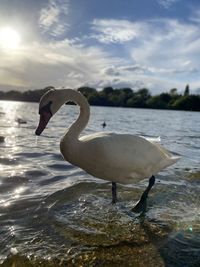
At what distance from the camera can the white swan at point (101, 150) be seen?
6.49m

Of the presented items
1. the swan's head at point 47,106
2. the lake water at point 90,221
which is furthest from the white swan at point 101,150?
the lake water at point 90,221

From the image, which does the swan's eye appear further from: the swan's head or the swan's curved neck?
the swan's curved neck

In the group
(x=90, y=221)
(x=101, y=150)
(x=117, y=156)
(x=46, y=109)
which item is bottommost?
(x=90, y=221)

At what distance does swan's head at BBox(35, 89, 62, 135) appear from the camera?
6.63m

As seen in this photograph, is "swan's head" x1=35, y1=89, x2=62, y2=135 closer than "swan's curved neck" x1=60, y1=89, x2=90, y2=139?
Yes

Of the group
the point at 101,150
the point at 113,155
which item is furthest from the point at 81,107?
the point at 113,155

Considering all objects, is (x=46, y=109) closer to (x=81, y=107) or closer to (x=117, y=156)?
→ (x=81, y=107)

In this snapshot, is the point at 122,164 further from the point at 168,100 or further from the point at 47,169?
the point at 168,100

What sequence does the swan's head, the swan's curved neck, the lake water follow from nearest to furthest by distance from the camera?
the lake water
the swan's head
the swan's curved neck

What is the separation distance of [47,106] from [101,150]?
3.95ft

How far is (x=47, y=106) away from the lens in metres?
6.66

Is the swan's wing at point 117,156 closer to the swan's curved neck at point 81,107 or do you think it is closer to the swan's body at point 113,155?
the swan's body at point 113,155

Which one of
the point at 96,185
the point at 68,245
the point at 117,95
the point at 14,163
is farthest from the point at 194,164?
the point at 117,95

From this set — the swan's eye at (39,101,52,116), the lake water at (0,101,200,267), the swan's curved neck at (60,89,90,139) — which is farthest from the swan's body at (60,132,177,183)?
the lake water at (0,101,200,267)
